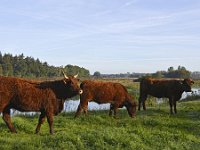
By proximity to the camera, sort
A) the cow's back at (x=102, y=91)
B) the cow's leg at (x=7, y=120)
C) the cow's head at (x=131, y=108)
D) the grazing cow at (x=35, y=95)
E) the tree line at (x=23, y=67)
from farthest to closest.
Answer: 1. the tree line at (x=23, y=67)
2. the cow's head at (x=131, y=108)
3. the cow's back at (x=102, y=91)
4. the cow's leg at (x=7, y=120)
5. the grazing cow at (x=35, y=95)

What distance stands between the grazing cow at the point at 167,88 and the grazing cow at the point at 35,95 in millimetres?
8961

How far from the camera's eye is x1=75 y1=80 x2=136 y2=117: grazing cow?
18266 mm

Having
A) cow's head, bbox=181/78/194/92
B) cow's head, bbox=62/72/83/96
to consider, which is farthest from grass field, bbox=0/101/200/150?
cow's head, bbox=181/78/194/92

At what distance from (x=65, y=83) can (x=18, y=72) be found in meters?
87.2

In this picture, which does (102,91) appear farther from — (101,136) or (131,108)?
(101,136)

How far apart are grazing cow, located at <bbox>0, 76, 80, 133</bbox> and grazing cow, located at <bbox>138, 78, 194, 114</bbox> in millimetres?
8961

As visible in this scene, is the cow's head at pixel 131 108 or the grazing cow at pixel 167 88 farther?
the grazing cow at pixel 167 88

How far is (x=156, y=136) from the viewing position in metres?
12.7

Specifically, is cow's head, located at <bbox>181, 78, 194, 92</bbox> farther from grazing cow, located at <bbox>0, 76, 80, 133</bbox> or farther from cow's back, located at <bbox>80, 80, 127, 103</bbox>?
grazing cow, located at <bbox>0, 76, 80, 133</bbox>

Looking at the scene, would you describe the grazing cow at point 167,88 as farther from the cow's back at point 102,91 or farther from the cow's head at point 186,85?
the cow's back at point 102,91

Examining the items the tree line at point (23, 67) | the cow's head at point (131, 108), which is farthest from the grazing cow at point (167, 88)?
the tree line at point (23, 67)

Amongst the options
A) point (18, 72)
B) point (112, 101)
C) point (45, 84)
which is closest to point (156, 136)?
point (45, 84)

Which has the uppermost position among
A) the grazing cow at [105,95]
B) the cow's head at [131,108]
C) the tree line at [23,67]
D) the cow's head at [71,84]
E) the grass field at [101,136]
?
the tree line at [23,67]

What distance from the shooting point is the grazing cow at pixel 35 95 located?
44.2 ft
